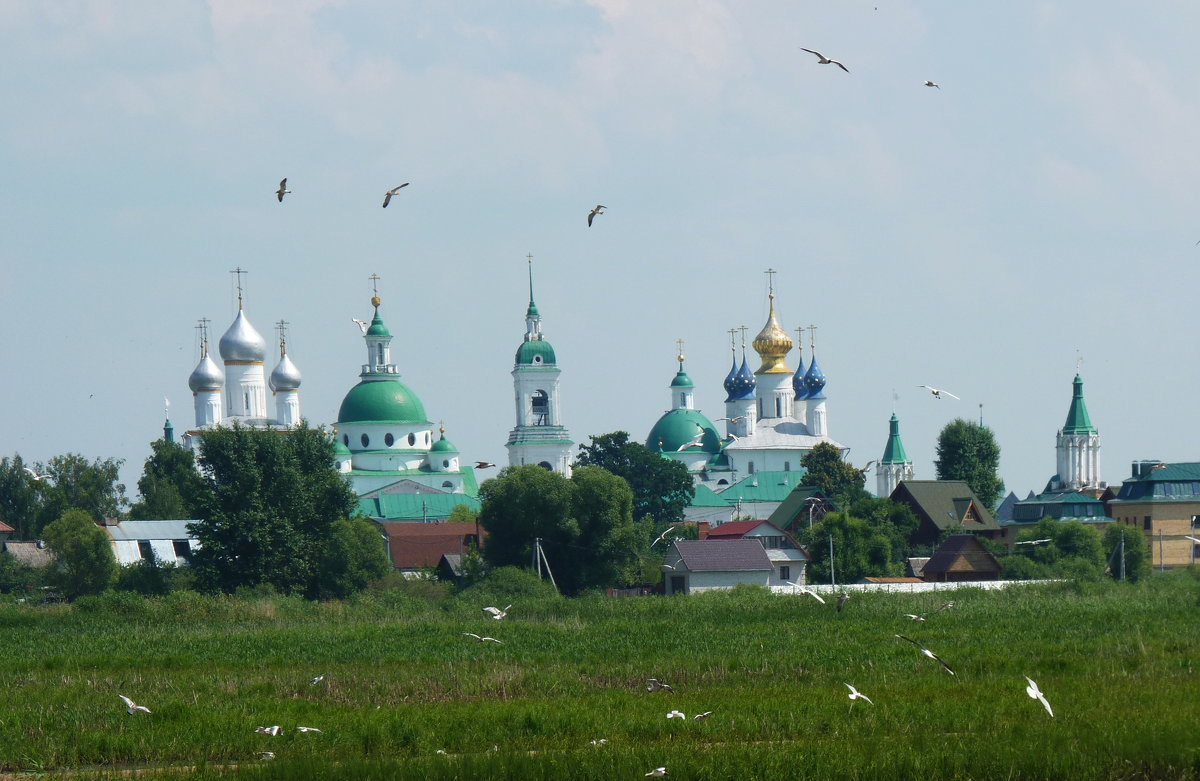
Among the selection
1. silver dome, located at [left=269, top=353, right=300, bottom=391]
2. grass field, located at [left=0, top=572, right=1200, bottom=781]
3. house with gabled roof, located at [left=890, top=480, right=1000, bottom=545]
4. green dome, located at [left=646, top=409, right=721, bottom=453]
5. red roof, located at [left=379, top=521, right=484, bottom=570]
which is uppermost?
silver dome, located at [left=269, top=353, right=300, bottom=391]

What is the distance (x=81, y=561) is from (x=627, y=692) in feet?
142

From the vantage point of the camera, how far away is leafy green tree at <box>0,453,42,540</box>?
89125 mm

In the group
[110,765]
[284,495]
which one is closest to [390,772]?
[110,765]

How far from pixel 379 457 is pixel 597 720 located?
8302 centimetres

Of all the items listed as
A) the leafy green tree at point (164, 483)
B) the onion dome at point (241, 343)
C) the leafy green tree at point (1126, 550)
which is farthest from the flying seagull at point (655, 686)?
the onion dome at point (241, 343)

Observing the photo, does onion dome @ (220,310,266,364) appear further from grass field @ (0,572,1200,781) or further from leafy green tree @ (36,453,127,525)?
grass field @ (0,572,1200,781)

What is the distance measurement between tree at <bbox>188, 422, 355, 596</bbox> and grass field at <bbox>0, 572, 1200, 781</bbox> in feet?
36.9

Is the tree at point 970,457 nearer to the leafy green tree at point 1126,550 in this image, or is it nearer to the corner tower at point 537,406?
the leafy green tree at point 1126,550

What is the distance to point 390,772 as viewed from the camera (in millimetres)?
21531

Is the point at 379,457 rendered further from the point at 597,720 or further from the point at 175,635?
the point at 597,720

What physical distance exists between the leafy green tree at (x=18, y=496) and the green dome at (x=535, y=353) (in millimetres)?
32426

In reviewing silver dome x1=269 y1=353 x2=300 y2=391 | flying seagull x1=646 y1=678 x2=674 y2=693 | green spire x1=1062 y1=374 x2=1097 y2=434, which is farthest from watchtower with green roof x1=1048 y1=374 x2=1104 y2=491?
flying seagull x1=646 y1=678 x2=674 y2=693

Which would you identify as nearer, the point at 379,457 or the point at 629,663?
the point at 629,663

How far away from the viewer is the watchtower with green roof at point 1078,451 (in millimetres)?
98750
